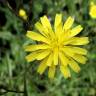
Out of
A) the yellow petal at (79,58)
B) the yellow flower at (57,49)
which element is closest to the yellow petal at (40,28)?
the yellow flower at (57,49)

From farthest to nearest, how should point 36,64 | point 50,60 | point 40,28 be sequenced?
point 36,64
point 40,28
point 50,60

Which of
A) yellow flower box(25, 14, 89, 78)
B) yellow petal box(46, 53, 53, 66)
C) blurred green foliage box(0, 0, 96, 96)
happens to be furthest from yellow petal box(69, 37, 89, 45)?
blurred green foliage box(0, 0, 96, 96)

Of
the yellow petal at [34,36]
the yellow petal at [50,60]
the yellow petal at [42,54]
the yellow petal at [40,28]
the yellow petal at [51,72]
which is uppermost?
the yellow petal at [40,28]

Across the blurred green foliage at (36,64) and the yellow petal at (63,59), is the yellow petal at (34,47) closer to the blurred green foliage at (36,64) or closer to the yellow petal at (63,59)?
the yellow petal at (63,59)

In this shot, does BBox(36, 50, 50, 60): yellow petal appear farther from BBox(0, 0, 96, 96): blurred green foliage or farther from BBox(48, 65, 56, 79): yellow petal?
BBox(0, 0, 96, 96): blurred green foliage

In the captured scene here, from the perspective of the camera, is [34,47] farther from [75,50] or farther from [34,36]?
[75,50]

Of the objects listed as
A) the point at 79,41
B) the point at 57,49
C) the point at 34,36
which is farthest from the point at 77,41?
the point at 34,36
